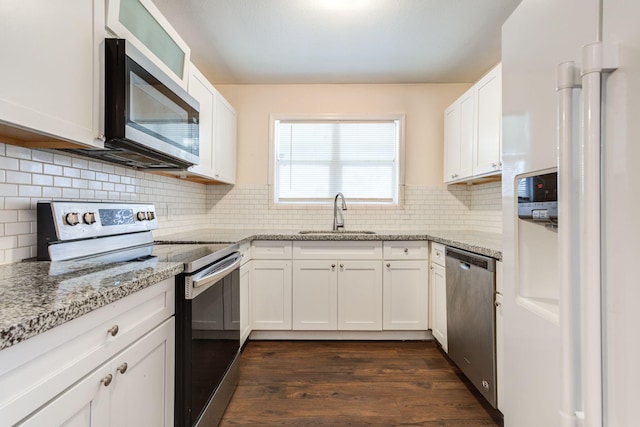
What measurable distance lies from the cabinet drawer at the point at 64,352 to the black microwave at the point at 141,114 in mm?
658

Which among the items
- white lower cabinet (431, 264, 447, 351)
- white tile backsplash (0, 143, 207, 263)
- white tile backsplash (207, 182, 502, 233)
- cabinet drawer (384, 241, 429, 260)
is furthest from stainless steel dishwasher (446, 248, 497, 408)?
white tile backsplash (0, 143, 207, 263)

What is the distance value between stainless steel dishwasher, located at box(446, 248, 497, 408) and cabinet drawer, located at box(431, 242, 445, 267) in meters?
0.13

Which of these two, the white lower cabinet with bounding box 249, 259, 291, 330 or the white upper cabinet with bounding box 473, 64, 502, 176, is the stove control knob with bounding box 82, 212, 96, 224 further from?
the white upper cabinet with bounding box 473, 64, 502, 176

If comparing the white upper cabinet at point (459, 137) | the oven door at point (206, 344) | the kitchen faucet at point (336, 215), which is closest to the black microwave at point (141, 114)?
the oven door at point (206, 344)

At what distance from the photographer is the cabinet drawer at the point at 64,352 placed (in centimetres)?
60

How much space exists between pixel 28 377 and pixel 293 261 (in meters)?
2.05

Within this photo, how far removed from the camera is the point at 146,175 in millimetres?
2193

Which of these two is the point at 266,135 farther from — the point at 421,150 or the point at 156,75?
the point at 156,75

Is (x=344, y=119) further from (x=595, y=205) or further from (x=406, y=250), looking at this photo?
(x=595, y=205)

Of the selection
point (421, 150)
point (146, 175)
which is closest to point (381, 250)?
point (421, 150)

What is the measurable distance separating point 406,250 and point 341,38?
1724 mm

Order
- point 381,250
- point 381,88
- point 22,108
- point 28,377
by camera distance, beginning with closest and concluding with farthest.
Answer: point 28,377, point 22,108, point 381,250, point 381,88

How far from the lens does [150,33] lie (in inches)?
61.4

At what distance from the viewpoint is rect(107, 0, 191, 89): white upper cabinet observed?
130 centimetres
